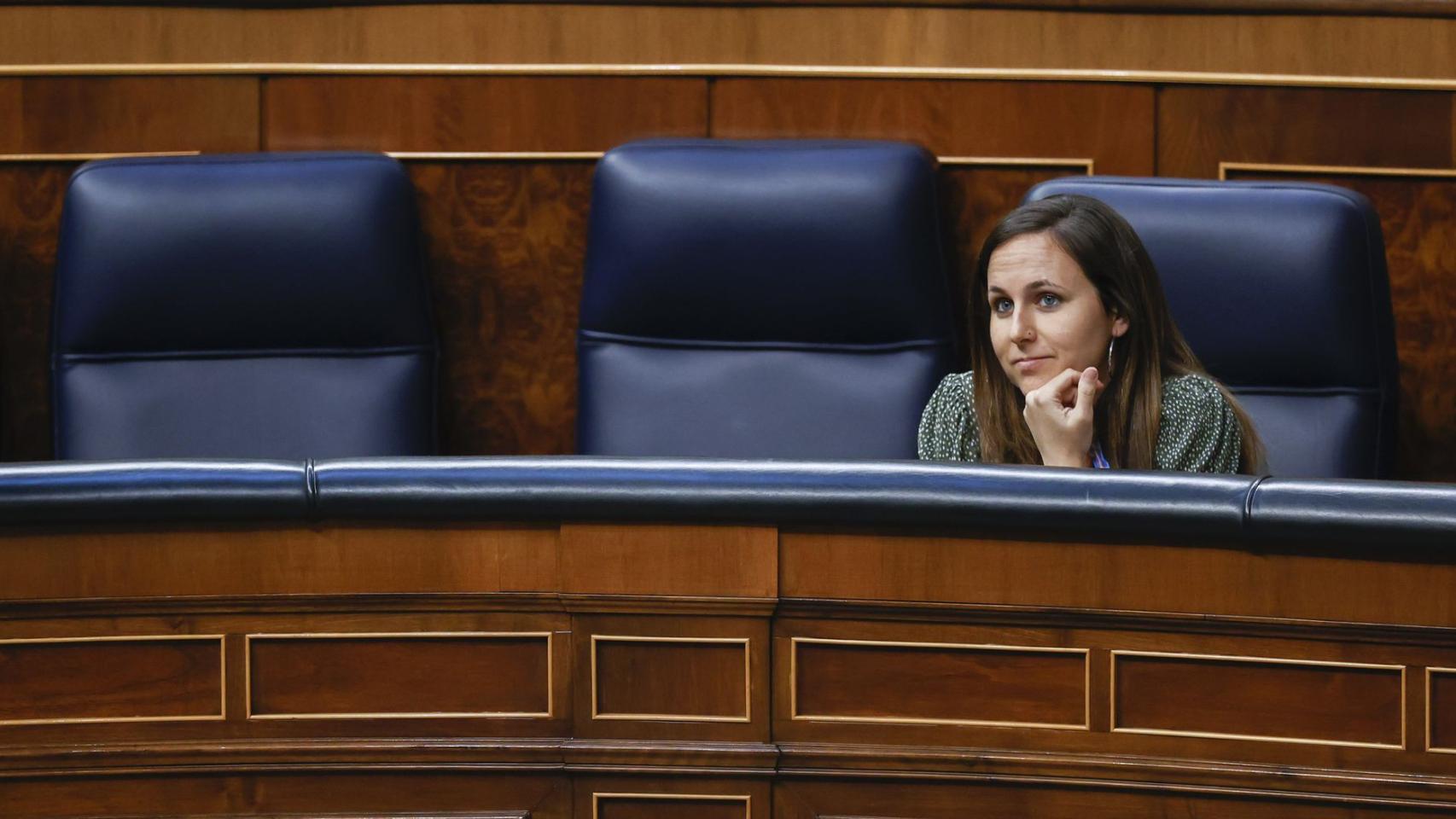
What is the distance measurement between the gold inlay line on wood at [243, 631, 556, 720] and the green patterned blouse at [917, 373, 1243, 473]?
0.90 feet

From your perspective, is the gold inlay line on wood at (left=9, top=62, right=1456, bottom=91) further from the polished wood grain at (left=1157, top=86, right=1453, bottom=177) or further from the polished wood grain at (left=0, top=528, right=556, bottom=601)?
the polished wood grain at (left=0, top=528, right=556, bottom=601)

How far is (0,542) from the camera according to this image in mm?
745

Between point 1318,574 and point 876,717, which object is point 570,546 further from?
point 1318,574

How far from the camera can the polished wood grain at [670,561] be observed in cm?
73

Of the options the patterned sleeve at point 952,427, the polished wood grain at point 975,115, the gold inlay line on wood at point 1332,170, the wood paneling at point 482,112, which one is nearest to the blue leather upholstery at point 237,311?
the wood paneling at point 482,112

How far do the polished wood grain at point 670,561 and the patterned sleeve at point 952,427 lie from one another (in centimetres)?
27

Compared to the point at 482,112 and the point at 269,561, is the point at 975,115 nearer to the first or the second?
the point at 482,112

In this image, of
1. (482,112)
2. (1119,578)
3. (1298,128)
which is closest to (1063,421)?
(1119,578)

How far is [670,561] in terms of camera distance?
74 cm

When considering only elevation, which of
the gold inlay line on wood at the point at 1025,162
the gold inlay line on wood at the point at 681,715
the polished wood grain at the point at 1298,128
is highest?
the polished wood grain at the point at 1298,128

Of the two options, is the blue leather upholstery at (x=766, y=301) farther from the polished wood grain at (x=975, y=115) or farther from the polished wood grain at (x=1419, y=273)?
the polished wood grain at (x=1419, y=273)

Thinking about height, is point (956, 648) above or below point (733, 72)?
below

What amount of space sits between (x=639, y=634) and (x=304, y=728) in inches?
6.4

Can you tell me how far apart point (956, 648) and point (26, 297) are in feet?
3.07
